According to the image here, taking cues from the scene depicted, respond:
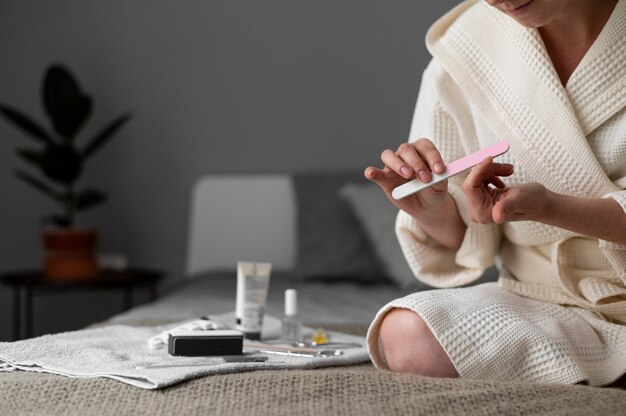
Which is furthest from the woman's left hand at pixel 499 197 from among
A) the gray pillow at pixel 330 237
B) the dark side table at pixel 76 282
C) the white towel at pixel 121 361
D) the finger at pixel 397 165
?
the dark side table at pixel 76 282

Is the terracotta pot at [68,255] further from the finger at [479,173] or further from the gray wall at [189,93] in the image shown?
the finger at [479,173]

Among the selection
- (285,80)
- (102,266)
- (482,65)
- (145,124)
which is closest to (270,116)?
(285,80)

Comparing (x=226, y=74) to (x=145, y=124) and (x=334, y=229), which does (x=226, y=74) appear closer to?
(x=145, y=124)

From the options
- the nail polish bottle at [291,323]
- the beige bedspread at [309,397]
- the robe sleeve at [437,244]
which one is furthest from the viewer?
Answer: the nail polish bottle at [291,323]

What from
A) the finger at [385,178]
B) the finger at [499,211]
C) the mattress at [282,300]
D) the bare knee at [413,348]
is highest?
the finger at [385,178]

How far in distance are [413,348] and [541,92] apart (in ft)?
1.53

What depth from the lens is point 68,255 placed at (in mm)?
3150

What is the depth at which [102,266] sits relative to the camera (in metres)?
3.53

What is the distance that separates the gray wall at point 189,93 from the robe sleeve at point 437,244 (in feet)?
6.14

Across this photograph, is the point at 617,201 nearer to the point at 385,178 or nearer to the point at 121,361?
the point at 385,178

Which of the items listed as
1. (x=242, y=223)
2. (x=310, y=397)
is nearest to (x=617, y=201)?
(x=310, y=397)

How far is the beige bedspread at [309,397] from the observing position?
103cm

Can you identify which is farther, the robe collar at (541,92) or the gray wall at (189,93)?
the gray wall at (189,93)

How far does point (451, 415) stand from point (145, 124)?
2720mm
